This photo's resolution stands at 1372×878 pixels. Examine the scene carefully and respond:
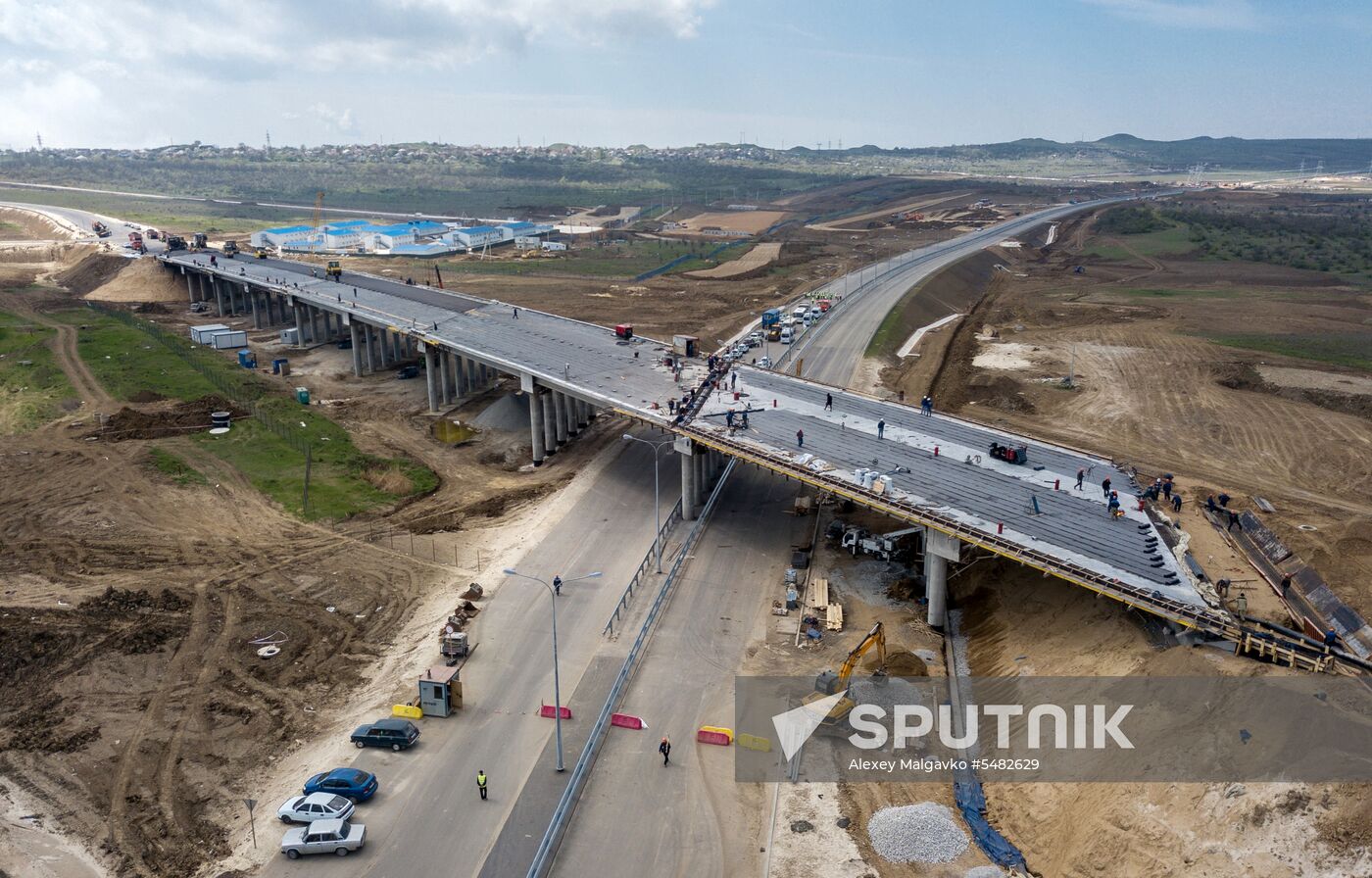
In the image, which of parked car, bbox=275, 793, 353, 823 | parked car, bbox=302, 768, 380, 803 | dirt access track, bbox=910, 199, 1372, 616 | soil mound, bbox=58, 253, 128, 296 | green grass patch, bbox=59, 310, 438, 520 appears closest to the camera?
parked car, bbox=275, 793, 353, 823

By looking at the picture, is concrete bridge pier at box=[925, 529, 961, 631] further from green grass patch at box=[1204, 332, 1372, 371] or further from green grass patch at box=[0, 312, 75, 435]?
green grass patch at box=[0, 312, 75, 435]

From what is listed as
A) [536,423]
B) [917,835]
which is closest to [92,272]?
[536,423]

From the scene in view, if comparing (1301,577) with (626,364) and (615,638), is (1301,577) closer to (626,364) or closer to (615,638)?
(615,638)

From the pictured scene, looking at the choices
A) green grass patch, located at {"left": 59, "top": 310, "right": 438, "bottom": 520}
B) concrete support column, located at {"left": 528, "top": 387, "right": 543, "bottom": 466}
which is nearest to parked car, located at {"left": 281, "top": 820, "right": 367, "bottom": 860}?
green grass patch, located at {"left": 59, "top": 310, "right": 438, "bottom": 520}

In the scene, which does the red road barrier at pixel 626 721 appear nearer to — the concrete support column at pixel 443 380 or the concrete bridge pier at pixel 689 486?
the concrete bridge pier at pixel 689 486

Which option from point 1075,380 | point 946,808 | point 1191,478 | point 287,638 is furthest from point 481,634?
point 1075,380

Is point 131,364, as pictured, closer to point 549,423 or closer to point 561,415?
point 549,423
